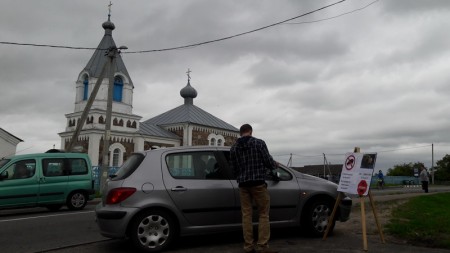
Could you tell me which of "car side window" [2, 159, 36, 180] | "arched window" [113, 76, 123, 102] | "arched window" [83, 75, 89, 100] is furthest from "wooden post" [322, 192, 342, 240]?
"arched window" [83, 75, 89, 100]

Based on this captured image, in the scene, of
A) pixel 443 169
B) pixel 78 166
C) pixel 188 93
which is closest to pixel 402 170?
pixel 443 169

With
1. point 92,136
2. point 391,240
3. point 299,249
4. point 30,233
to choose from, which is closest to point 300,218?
point 299,249

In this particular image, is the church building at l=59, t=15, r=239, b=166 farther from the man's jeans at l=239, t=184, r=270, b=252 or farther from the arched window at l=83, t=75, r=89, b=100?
the man's jeans at l=239, t=184, r=270, b=252

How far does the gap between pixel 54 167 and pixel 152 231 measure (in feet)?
27.0

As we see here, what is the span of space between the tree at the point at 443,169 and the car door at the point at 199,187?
89.9 m

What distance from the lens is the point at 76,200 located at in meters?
13.6

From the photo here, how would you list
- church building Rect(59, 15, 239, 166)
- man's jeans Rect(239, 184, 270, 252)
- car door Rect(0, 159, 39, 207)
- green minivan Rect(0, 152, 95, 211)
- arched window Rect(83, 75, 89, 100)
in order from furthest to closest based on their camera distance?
1. arched window Rect(83, 75, 89, 100)
2. church building Rect(59, 15, 239, 166)
3. green minivan Rect(0, 152, 95, 211)
4. car door Rect(0, 159, 39, 207)
5. man's jeans Rect(239, 184, 270, 252)

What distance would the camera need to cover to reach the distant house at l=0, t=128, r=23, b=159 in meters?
32.8

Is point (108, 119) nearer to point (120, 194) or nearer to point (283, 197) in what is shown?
point (120, 194)

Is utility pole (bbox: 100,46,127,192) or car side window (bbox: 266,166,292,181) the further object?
utility pole (bbox: 100,46,127,192)

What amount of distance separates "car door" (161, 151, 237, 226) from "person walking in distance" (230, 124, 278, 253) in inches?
22.7

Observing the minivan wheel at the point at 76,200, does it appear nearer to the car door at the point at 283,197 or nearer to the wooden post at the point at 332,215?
the car door at the point at 283,197

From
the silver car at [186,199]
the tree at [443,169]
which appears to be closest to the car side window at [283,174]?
the silver car at [186,199]

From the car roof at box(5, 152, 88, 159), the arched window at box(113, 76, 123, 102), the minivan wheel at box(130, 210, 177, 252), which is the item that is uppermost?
the arched window at box(113, 76, 123, 102)
